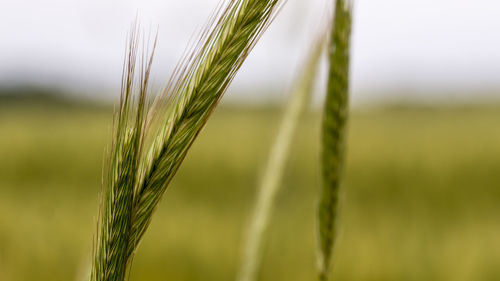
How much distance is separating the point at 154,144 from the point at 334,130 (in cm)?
28

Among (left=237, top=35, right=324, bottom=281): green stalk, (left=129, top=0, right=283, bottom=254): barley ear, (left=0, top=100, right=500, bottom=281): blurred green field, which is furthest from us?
(left=0, top=100, right=500, bottom=281): blurred green field

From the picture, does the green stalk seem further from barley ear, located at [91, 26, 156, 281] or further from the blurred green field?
barley ear, located at [91, 26, 156, 281]

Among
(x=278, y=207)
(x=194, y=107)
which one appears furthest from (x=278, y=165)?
(x=194, y=107)

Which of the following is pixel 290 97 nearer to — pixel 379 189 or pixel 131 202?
pixel 131 202

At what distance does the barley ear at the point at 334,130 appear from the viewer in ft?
2.09

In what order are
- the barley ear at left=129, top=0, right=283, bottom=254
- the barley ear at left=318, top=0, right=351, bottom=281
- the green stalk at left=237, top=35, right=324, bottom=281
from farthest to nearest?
1. the green stalk at left=237, top=35, right=324, bottom=281
2. the barley ear at left=318, top=0, right=351, bottom=281
3. the barley ear at left=129, top=0, right=283, bottom=254

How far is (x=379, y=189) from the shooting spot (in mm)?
4543

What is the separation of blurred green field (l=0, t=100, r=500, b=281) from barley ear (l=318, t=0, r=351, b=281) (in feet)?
0.31

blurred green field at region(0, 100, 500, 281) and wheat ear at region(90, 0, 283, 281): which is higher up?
wheat ear at region(90, 0, 283, 281)

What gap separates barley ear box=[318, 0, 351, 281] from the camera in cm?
Answer: 64

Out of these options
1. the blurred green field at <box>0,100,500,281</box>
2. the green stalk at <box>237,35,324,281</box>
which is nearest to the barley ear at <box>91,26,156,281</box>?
the blurred green field at <box>0,100,500,281</box>

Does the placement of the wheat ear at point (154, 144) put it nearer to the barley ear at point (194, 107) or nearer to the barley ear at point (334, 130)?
the barley ear at point (194, 107)

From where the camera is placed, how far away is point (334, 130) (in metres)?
0.67

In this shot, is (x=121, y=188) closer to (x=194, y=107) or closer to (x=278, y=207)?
(x=194, y=107)
